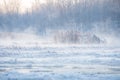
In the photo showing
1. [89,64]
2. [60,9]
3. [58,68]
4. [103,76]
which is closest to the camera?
[103,76]

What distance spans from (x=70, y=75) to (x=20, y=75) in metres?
1.75

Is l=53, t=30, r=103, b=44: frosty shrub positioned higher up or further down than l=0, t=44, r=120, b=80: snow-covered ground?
further down

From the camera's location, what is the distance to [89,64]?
48.2 ft

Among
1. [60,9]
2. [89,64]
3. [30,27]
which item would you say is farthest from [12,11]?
[89,64]

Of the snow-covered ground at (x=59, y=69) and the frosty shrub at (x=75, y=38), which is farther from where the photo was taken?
the frosty shrub at (x=75, y=38)

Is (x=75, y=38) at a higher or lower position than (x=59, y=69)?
lower

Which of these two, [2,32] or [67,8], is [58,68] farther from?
[67,8]

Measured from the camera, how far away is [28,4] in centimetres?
3919

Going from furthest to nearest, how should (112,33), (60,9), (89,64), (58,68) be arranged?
(60,9)
(112,33)
(89,64)
(58,68)

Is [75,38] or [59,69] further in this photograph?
[75,38]

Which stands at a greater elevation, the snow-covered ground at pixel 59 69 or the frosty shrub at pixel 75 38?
the snow-covered ground at pixel 59 69

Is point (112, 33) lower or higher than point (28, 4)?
lower

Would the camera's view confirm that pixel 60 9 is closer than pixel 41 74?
No

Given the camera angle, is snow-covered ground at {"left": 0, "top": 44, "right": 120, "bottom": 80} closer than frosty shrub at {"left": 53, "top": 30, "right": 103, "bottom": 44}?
Yes
